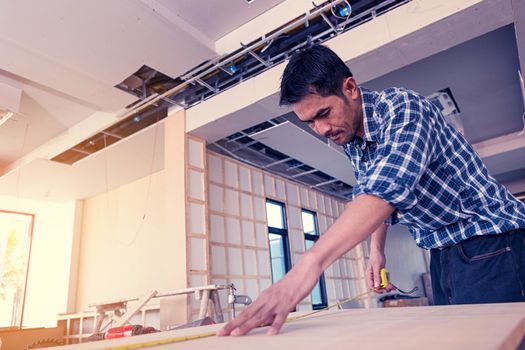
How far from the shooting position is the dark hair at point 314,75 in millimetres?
1116

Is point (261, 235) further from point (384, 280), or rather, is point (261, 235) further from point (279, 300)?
point (279, 300)

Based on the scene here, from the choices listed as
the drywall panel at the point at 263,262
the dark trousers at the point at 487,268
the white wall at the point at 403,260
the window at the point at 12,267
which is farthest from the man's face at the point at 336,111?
the white wall at the point at 403,260

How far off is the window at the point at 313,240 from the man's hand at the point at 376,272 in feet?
16.5

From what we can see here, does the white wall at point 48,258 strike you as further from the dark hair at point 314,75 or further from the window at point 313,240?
the dark hair at point 314,75

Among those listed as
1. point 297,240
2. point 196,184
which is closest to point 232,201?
point 196,184

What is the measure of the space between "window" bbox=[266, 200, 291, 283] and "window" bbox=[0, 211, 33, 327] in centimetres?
468

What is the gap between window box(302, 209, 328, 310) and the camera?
6.54 m

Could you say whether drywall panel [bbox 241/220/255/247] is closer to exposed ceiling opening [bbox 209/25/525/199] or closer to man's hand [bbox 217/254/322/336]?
exposed ceiling opening [bbox 209/25/525/199]

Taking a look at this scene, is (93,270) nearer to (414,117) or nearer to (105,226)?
(105,226)

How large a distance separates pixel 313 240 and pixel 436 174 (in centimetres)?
607

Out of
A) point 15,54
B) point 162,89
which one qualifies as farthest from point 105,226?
point 15,54

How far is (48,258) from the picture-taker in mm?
7281

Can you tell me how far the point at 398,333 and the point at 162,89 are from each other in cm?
414

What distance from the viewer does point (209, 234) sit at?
4.65m
